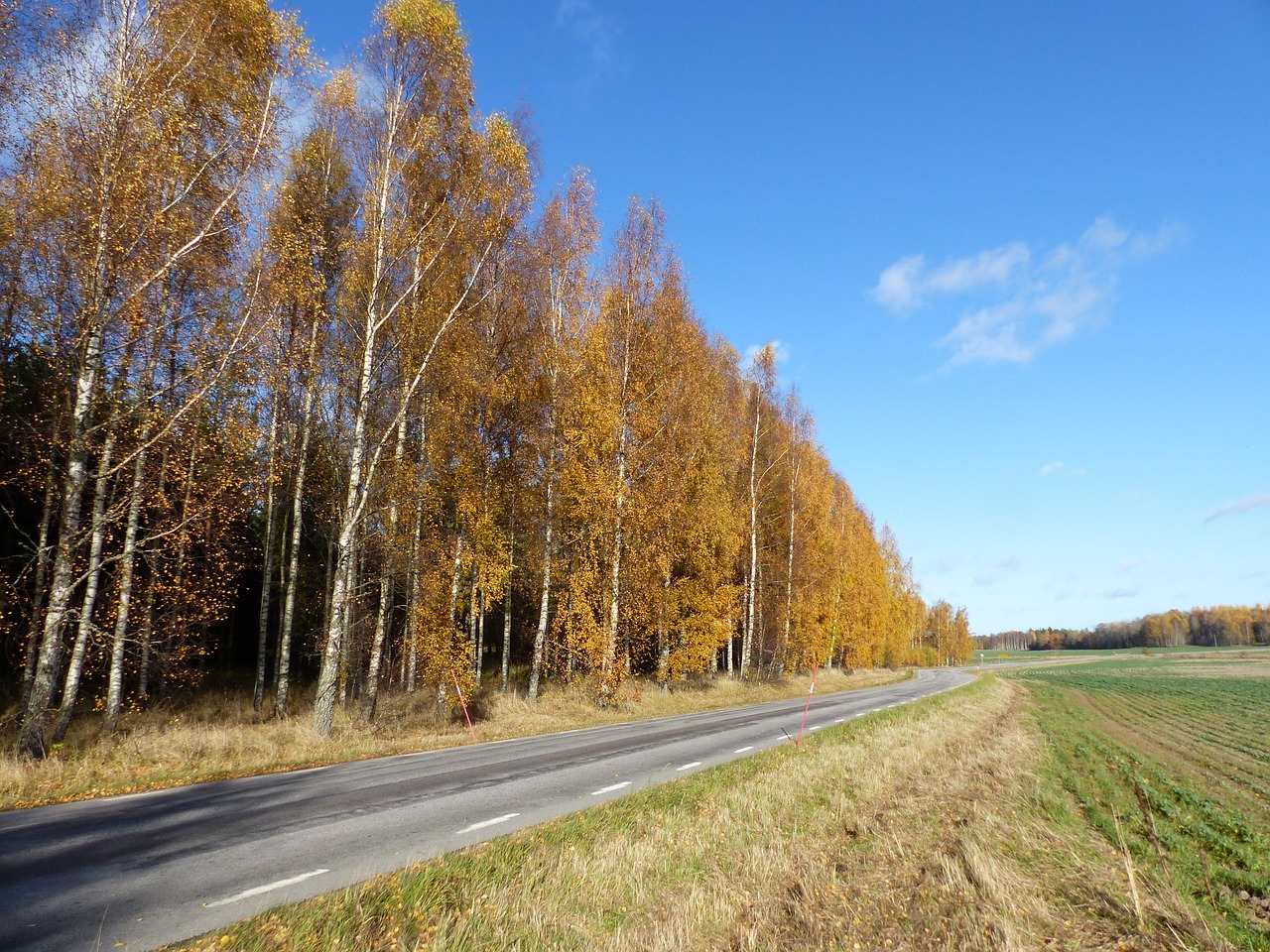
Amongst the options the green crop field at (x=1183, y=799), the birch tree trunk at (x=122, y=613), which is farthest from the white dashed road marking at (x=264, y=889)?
the birch tree trunk at (x=122, y=613)

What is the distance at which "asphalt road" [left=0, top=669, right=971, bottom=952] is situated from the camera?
172 inches

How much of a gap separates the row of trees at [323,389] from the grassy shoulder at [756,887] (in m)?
7.96

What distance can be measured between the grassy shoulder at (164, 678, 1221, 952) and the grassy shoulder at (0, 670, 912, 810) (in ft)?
20.0

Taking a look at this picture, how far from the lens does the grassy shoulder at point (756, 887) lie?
4324mm

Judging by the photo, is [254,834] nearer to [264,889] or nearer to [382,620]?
[264,889]

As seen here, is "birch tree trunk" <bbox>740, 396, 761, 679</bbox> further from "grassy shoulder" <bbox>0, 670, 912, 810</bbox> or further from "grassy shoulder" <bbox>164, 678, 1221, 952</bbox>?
"grassy shoulder" <bbox>164, 678, 1221, 952</bbox>

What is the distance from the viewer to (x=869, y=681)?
4781cm

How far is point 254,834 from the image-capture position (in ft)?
20.6

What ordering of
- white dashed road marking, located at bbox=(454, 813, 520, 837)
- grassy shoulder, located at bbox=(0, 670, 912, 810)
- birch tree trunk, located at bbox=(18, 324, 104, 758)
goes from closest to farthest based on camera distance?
white dashed road marking, located at bbox=(454, 813, 520, 837)
grassy shoulder, located at bbox=(0, 670, 912, 810)
birch tree trunk, located at bbox=(18, 324, 104, 758)

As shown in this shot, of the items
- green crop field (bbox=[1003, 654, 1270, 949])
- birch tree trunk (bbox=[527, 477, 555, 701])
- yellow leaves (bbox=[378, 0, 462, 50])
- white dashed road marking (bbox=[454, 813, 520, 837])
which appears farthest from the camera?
birch tree trunk (bbox=[527, 477, 555, 701])

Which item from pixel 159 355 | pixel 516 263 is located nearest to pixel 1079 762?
pixel 516 263

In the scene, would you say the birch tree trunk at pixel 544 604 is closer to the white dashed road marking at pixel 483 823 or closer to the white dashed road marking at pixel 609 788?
the white dashed road marking at pixel 609 788

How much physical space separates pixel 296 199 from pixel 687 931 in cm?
1866

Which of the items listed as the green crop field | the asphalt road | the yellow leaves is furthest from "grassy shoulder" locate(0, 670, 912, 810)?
the yellow leaves
